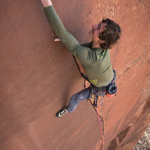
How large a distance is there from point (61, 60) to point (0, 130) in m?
0.90

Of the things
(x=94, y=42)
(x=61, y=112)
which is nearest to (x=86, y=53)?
(x=94, y=42)

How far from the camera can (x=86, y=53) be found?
0.95m

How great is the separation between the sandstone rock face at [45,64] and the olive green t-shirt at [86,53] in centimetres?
19

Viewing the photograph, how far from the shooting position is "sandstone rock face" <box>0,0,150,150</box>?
92 cm

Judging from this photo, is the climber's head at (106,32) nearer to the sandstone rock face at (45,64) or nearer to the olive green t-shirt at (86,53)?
the olive green t-shirt at (86,53)

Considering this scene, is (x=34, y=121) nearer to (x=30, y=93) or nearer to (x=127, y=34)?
(x=30, y=93)

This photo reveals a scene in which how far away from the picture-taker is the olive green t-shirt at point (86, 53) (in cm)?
85

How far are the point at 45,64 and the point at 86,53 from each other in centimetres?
45

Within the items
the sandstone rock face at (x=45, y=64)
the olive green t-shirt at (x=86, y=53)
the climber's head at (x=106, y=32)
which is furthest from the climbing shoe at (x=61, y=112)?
the climber's head at (x=106, y=32)

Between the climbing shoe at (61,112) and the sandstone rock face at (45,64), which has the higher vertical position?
the sandstone rock face at (45,64)

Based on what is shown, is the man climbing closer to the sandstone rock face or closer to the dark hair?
the dark hair

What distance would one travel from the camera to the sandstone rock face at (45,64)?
0.92m

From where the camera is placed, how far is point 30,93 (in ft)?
3.93

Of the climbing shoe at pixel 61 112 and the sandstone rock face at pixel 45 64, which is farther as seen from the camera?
the climbing shoe at pixel 61 112
